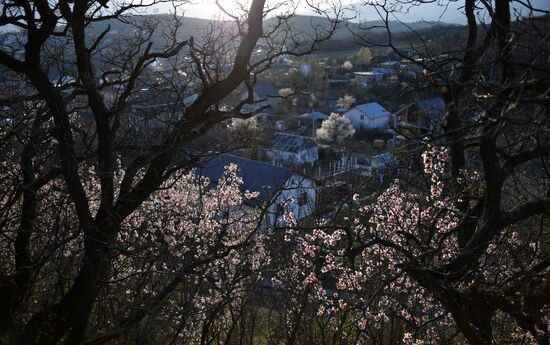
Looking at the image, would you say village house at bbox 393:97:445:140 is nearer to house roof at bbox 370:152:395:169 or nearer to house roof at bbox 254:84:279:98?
house roof at bbox 370:152:395:169

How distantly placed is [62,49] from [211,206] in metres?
4.46

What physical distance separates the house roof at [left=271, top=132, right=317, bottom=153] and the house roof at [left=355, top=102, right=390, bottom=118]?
12583 millimetres

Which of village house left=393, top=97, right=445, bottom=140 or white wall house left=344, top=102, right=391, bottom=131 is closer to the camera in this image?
village house left=393, top=97, right=445, bottom=140

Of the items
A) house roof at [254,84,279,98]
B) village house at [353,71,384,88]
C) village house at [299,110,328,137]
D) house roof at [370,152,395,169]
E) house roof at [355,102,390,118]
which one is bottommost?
A: village house at [299,110,328,137]

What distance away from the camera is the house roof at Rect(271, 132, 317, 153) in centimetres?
3572

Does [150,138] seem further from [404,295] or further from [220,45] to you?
[404,295]

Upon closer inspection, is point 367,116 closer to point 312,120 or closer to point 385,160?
point 312,120

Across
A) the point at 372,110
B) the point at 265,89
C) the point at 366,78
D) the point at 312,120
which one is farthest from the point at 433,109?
the point at 366,78

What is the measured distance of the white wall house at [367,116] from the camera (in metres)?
49.5

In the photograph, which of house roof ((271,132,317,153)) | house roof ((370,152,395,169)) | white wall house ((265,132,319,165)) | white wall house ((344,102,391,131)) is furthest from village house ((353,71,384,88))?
house roof ((370,152,395,169))

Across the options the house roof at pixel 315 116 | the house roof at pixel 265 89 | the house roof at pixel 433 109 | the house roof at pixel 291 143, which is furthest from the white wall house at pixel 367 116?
the house roof at pixel 433 109

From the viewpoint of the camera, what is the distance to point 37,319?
4.43m

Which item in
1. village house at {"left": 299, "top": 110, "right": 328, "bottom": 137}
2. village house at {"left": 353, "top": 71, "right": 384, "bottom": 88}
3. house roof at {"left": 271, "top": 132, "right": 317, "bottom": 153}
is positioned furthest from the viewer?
village house at {"left": 353, "top": 71, "right": 384, "bottom": 88}

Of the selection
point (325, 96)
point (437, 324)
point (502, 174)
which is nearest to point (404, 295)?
A: point (437, 324)
